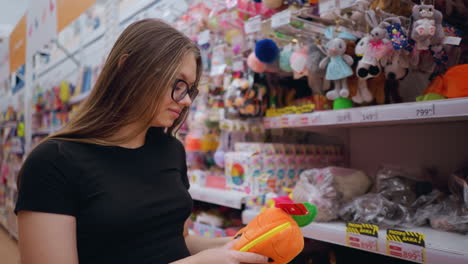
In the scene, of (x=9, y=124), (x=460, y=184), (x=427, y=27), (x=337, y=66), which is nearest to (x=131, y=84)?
(x=337, y=66)

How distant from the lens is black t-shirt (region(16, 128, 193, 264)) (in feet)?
2.66

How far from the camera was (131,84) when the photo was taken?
0.97 meters

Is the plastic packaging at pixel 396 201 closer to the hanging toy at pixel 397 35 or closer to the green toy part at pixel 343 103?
the green toy part at pixel 343 103

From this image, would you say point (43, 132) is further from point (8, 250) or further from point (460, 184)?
point (460, 184)

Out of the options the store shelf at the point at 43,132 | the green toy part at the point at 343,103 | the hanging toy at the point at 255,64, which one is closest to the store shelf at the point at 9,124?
the store shelf at the point at 43,132

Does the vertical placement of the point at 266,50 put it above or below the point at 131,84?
above

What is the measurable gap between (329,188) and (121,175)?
82 centimetres

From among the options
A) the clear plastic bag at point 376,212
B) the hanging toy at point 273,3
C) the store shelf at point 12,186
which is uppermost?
the hanging toy at point 273,3

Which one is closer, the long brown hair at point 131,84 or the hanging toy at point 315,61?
the long brown hair at point 131,84

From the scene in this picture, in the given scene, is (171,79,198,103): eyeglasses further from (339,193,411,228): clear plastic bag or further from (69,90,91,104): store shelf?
(69,90,91,104): store shelf

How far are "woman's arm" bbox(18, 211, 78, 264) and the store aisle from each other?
11.9ft

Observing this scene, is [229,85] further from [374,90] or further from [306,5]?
[374,90]

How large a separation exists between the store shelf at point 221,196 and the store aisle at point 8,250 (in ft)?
9.53

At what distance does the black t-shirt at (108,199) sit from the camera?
810 mm
